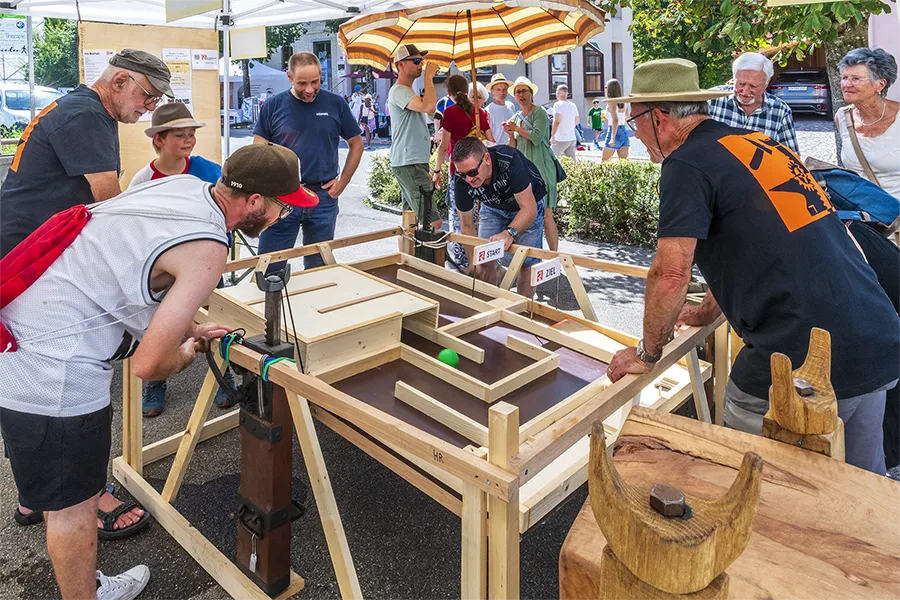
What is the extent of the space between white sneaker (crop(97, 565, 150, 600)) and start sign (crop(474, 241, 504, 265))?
6.59ft

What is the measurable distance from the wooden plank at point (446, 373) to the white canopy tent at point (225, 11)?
427cm

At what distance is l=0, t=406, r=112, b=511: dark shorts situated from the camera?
6.57 ft

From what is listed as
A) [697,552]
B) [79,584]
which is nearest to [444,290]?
[79,584]

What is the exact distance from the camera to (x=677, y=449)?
1048 mm

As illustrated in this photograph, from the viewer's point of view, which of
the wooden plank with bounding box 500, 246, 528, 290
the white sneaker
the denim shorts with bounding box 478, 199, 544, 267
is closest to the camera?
the white sneaker

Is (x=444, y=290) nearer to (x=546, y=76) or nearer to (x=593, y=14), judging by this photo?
(x=593, y=14)

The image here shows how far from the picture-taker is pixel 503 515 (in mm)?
1603

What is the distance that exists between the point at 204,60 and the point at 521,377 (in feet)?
16.0

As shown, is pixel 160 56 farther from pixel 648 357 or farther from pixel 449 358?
pixel 648 357

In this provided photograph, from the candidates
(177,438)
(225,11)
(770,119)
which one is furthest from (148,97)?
(770,119)

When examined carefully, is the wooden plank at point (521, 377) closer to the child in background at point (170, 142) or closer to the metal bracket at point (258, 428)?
the metal bracket at point (258, 428)

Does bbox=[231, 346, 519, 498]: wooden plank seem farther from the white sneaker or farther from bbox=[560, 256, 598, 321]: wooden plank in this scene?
bbox=[560, 256, 598, 321]: wooden plank

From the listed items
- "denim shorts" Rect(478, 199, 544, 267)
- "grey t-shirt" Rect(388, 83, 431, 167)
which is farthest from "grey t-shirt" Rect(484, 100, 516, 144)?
"denim shorts" Rect(478, 199, 544, 267)

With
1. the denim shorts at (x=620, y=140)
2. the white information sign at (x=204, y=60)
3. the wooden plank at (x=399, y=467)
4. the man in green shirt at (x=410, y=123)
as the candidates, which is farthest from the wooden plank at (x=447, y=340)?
the denim shorts at (x=620, y=140)
